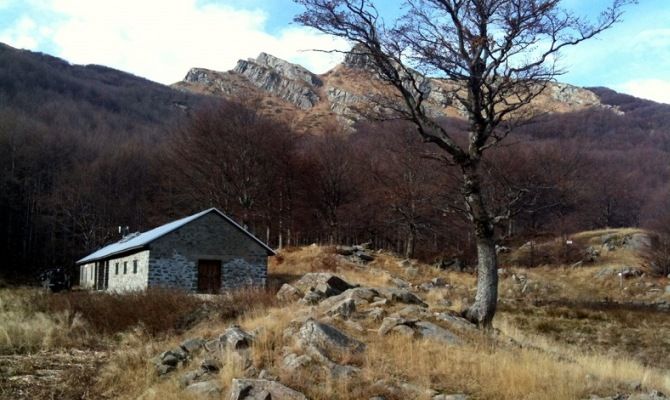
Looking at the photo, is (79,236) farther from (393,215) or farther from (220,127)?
(393,215)

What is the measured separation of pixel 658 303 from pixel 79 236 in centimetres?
5087

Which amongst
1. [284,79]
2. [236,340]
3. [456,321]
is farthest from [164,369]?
[284,79]

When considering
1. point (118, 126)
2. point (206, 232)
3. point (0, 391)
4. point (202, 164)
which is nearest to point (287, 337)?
point (0, 391)

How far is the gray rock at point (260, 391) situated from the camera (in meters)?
7.25

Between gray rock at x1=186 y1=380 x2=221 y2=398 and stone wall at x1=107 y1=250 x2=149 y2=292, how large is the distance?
19.9 metres

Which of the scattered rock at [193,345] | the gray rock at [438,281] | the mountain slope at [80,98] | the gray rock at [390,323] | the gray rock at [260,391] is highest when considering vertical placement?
the mountain slope at [80,98]

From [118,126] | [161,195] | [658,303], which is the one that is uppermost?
[118,126]

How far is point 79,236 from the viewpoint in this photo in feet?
192

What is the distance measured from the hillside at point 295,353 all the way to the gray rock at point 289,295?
2.6 inches

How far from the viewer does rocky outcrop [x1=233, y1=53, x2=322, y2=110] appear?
17300cm

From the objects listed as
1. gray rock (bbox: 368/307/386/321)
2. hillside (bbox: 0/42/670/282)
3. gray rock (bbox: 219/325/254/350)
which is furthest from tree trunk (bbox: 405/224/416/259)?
gray rock (bbox: 219/325/254/350)

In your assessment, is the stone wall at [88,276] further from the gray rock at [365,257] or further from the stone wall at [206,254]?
the gray rock at [365,257]

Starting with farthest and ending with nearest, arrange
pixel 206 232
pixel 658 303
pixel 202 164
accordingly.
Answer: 1. pixel 202 164
2. pixel 658 303
3. pixel 206 232

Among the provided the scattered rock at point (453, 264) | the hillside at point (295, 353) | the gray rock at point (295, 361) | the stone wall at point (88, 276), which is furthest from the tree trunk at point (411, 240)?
the gray rock at point (295, 361)
